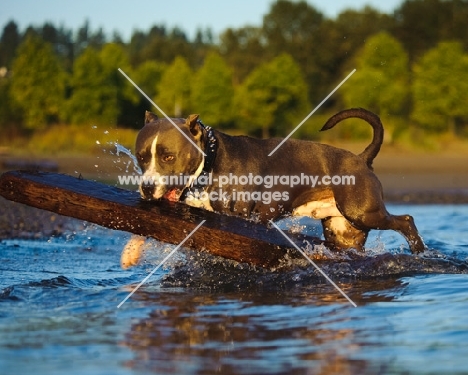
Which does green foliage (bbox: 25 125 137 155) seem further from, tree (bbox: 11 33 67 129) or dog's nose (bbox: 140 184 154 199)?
dog's nose (bbox: 140 184 154 199)

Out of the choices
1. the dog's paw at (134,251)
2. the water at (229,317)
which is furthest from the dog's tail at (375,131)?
the dog's paw at (134,251)

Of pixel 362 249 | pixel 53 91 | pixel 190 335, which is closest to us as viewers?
pixel 190 335

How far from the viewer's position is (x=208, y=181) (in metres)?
7.17

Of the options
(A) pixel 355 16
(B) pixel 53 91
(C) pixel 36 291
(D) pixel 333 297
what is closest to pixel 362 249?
(D) pixel 333 297

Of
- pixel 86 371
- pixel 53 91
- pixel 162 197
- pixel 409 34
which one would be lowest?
pixel 86 371

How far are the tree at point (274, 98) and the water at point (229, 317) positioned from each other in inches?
1173

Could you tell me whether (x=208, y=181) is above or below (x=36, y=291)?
above

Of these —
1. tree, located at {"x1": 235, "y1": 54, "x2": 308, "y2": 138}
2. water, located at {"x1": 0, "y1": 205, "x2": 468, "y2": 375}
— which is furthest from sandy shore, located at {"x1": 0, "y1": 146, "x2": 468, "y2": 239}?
tree, located at {"x1": 235, "y1": 54, "x2": 308, "y2": 138}

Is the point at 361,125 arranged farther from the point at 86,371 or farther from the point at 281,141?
the point at 86,371

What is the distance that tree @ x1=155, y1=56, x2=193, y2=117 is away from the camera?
41844 millimetres

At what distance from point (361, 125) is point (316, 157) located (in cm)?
2577

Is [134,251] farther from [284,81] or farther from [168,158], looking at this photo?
[284,81]

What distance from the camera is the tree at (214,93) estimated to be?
39.8 meters

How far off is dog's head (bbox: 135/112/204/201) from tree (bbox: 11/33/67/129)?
33.5 metres
